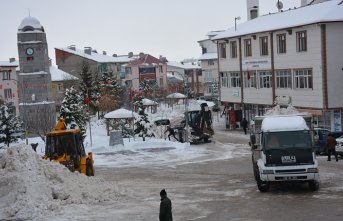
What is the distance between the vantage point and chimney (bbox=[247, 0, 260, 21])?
196 feet

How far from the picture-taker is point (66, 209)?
1756 cm

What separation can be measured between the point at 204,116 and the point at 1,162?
24.1 metres

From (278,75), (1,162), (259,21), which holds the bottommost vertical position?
(1,162)

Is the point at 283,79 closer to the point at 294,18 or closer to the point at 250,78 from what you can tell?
the point at 294,18

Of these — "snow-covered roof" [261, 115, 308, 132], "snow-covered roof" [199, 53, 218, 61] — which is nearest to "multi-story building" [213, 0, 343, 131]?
"snow-covered roof" [261, 115, 308, 132]

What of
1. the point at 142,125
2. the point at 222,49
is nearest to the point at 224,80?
the point at 222,49

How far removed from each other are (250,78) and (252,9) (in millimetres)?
11601

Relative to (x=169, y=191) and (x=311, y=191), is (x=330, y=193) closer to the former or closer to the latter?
(x=311, y=191)

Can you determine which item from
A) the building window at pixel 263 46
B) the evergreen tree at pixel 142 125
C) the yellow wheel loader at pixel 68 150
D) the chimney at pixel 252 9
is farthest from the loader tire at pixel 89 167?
the chimney at pixel 252 9

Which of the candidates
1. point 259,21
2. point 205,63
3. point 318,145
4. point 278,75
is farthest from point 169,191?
point 205,63

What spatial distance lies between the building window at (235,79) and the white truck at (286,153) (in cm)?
3343

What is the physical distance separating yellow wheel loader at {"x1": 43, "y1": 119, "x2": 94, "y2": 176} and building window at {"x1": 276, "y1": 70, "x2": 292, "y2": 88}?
24.5 meters

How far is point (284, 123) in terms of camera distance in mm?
20016

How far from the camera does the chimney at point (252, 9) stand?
59.7 m
